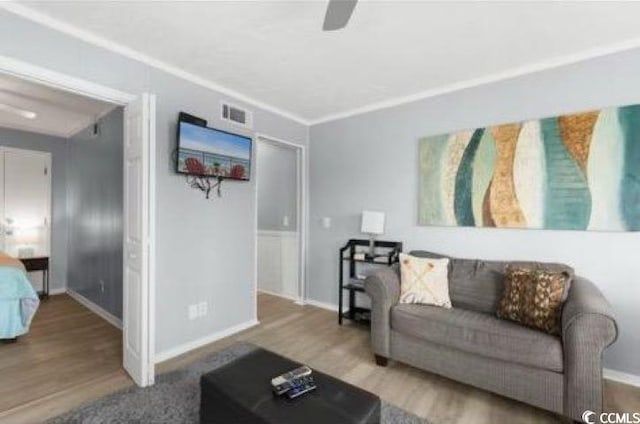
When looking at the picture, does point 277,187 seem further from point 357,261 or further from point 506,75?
point 506,75

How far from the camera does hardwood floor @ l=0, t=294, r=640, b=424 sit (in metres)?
2.01

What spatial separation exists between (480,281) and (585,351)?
0.89 m

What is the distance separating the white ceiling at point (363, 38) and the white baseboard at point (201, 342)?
2437 millimetres

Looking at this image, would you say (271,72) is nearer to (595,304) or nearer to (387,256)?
(387,256)

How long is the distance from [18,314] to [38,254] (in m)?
2.16

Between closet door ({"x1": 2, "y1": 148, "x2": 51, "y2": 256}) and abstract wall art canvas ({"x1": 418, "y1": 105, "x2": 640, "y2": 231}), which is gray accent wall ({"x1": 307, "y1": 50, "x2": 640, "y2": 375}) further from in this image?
closet door ({"x1": 2, "y1": 148, "x2": 51, "y2": 256})

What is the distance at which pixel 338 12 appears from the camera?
1454mm

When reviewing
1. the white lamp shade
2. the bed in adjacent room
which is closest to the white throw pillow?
the white lamp shade

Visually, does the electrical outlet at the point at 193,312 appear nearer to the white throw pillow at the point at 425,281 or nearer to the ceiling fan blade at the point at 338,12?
the white throw pillow at the point at 425,281

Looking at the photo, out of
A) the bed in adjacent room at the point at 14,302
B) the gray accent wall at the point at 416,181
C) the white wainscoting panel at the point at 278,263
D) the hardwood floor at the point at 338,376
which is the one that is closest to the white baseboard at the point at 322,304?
the gray accent wall at the point at 416,181

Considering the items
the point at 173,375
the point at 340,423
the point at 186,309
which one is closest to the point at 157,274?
the point at 186,309

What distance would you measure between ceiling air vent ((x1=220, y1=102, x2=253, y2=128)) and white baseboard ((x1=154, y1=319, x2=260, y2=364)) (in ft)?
6.97

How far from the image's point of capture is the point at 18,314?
9.60 feet

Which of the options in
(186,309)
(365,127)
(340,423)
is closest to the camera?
(340,423)
